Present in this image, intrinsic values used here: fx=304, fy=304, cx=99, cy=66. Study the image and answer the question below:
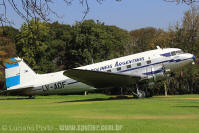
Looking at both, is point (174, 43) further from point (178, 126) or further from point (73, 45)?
point (178, 126)

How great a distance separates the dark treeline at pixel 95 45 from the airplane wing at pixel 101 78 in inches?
528

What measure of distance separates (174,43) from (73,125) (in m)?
41.9

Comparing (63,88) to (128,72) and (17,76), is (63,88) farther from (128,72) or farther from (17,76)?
(128,72)

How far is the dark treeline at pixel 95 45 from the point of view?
4938 cm

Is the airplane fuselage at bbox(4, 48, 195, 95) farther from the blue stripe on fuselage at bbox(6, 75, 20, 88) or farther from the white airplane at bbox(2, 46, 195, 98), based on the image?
the blue stripe on fuselage at bbox(6, 75, 20, 88)

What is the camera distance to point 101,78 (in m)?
31.8

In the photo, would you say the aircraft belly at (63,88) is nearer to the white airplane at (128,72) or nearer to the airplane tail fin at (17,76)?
the white airplane at (128,72)

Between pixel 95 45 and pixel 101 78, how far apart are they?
45320 millimetres

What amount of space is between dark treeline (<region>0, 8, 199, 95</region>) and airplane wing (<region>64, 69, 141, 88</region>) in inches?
528

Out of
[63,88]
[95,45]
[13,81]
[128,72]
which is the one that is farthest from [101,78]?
[95,45]

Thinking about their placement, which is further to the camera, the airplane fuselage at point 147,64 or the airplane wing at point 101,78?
the airplane fuselage at point 147,64

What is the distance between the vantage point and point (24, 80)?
38719mm

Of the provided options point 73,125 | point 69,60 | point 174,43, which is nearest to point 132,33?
point 69,60

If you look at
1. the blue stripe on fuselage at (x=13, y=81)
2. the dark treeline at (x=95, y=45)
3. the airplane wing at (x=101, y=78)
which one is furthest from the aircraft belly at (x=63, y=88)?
the dark treeline at (x=95, y=45)
